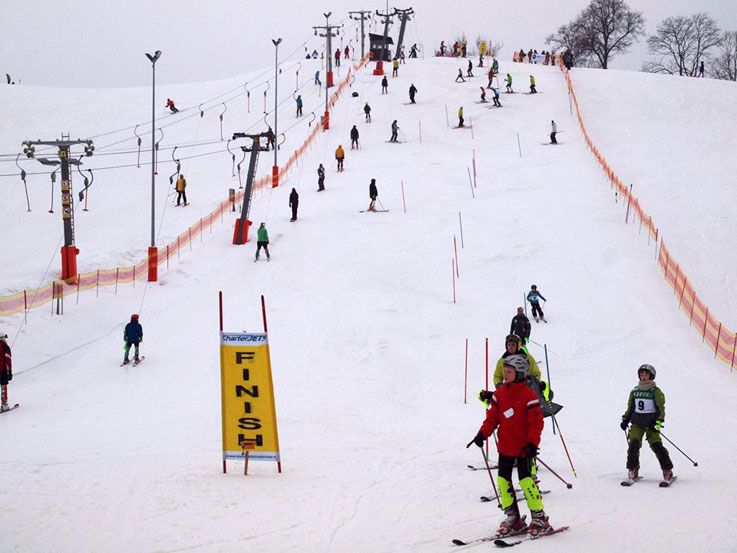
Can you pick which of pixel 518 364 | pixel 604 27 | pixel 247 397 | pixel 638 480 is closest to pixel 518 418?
pixel 518 364

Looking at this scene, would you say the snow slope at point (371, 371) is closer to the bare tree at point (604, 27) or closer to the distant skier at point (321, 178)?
the distant skier at point (321, 178)

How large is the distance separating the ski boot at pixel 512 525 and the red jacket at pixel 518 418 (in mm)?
507

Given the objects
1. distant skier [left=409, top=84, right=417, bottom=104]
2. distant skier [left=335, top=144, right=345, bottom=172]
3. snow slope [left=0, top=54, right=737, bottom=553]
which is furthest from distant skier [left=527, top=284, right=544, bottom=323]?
distant skier [left=409, top=84, right=417, bottom=104]

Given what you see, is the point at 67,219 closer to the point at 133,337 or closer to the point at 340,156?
the point at 133,337

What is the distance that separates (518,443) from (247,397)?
3.83m

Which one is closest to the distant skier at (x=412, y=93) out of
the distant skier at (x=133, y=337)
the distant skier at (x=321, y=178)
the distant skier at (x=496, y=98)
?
the distant skier at (x=496, y=98)

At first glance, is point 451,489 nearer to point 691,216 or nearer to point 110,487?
point 110,487

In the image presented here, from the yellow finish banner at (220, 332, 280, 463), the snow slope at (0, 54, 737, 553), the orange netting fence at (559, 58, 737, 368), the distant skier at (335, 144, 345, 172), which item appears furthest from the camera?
the distant skier at (335, 144, 345, 172)

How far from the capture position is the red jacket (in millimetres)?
7641

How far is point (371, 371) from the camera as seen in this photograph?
729 inches

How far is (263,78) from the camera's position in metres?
66.7

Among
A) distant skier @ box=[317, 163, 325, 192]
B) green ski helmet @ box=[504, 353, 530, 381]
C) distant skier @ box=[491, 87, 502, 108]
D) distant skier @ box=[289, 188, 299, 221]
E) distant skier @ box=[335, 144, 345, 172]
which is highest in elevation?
distant skier @ box=[491, 87, 502, 108]

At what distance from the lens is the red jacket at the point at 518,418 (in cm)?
764

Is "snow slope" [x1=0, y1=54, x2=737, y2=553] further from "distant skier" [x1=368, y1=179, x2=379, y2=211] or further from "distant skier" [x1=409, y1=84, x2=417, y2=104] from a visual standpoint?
"distant skier" [x1=409, y1=84, x2=417, y2=104]
